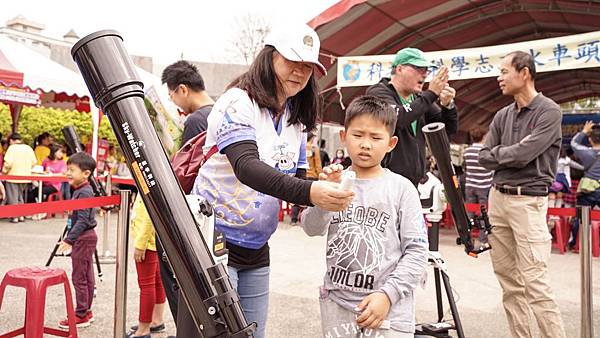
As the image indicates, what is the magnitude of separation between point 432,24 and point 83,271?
8052mm

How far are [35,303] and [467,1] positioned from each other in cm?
805

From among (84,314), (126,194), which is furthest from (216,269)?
(84,314)

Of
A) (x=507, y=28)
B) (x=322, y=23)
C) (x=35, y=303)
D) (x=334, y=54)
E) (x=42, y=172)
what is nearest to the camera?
(x=35, y=303)

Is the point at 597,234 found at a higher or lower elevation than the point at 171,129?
lower

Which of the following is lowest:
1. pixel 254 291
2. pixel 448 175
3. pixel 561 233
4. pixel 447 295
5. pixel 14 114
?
pixel 561 233

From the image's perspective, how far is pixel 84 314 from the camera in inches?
155

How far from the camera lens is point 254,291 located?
200 centimetres

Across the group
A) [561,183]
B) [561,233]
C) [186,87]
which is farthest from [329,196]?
[561,183]

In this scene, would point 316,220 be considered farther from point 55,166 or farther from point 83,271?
point 55,166

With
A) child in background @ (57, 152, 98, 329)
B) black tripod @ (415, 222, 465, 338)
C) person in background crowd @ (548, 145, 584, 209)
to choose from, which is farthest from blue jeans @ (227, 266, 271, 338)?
person in background crowd @ (548, 145, 584, 209)

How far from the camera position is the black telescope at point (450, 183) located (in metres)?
3.05

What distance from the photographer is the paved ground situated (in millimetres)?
4086

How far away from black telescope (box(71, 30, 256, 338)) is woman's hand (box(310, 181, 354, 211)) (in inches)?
13.5

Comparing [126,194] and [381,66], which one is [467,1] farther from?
[126,194]
